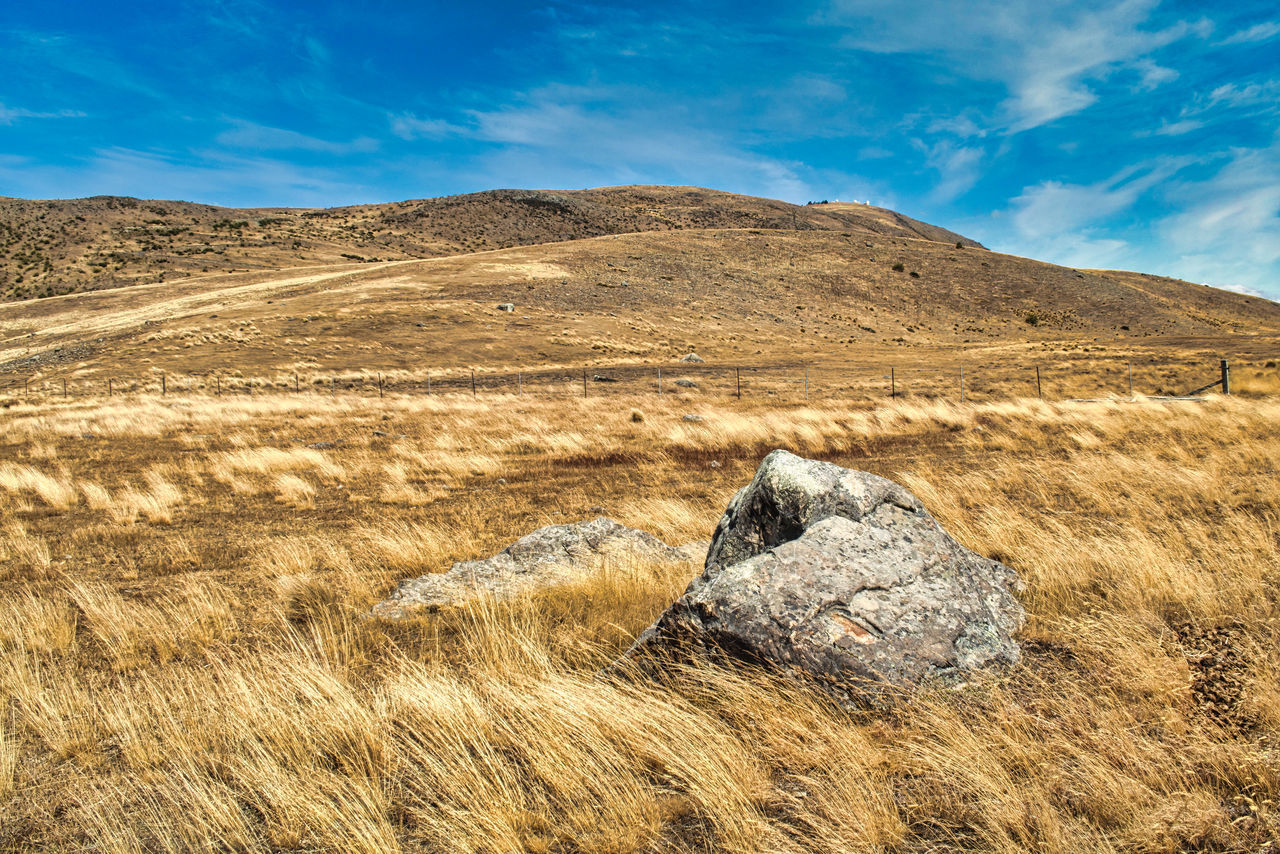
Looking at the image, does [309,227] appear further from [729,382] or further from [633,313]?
[729,382]

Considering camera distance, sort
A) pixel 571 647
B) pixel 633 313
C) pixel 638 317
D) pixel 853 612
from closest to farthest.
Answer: pixel 853 612
pixel 571 647
pixel 638 317
pixel 633 313

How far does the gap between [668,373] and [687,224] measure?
101463 mm

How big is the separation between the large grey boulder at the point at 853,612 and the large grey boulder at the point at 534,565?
6.59 feet

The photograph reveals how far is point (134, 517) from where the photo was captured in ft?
29.3

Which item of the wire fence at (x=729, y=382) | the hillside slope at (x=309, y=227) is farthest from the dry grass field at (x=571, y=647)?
the hillside slope at (x=309, y=227)

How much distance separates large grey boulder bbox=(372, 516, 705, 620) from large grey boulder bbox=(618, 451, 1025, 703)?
6.59 feet

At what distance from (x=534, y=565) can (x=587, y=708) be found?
288 centimetres

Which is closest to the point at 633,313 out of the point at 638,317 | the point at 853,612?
the point at 638,317

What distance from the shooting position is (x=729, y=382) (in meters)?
32.8

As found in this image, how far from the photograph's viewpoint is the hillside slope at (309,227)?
267 ft

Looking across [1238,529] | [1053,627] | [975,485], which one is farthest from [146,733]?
[975,485]

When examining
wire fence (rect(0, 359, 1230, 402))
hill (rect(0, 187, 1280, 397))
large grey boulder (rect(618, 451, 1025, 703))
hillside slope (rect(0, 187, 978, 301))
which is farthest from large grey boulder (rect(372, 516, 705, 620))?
hillside slope (rect(0, 187, 978, 301))

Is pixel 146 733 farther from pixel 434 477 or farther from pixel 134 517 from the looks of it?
pixel 434 477

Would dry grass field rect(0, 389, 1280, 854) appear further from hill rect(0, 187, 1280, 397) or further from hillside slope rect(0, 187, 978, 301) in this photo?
hillside slope rect(0, 187, 978, 301)
